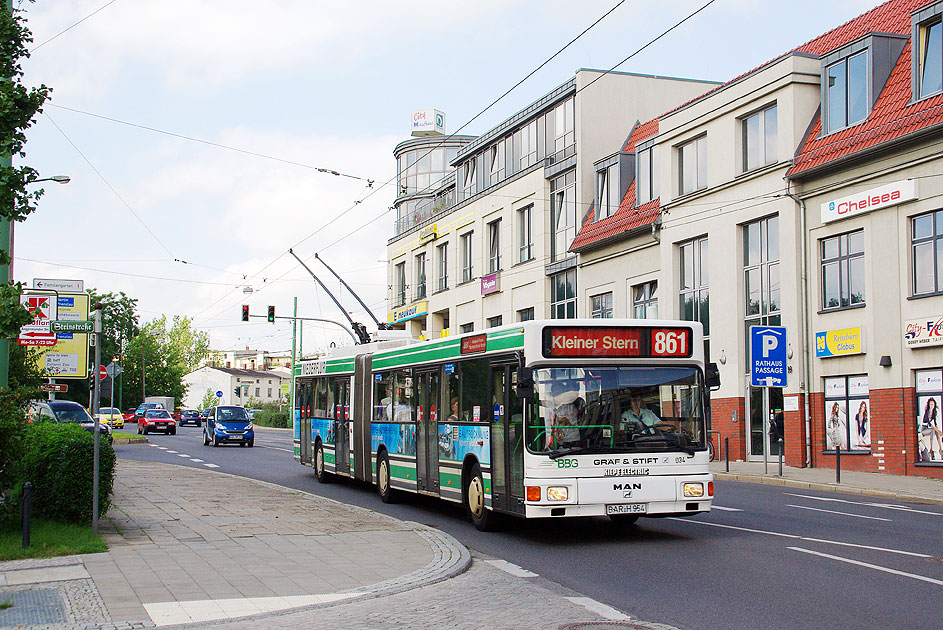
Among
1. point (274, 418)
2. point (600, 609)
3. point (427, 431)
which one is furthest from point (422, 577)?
point (274, 418)

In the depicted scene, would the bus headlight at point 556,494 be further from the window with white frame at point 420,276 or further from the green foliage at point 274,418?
the green foliage at point 274,418

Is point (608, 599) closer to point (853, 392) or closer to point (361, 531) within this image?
point (361, 531)

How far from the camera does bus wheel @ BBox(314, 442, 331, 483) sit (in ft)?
76.7

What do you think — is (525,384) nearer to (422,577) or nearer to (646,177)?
(422,577)

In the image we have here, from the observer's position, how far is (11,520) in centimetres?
1241

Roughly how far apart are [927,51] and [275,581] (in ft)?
74.7

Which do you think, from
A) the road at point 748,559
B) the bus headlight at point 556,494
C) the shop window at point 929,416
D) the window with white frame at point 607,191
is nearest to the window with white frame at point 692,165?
the window with white frame at point 607,191

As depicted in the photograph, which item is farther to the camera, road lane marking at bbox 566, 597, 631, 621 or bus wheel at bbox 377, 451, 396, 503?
bus wheel at bbox 377, 451, 396, 503

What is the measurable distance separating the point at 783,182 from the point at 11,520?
2377cm

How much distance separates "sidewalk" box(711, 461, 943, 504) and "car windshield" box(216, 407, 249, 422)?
22.7 meters

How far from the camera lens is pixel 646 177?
37.8 m

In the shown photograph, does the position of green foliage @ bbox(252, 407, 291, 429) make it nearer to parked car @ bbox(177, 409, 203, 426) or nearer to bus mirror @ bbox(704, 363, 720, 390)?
parked car @ bbox(177, 409, 203, 426)

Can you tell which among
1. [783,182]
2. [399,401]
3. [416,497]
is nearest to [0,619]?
[399,401]

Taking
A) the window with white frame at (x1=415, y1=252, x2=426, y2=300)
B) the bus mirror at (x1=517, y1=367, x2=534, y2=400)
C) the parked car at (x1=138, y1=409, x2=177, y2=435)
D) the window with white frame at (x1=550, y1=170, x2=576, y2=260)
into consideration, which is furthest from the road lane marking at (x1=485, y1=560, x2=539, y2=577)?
the parked car at (x1=138, y1=409, x2=177, y2=435)
